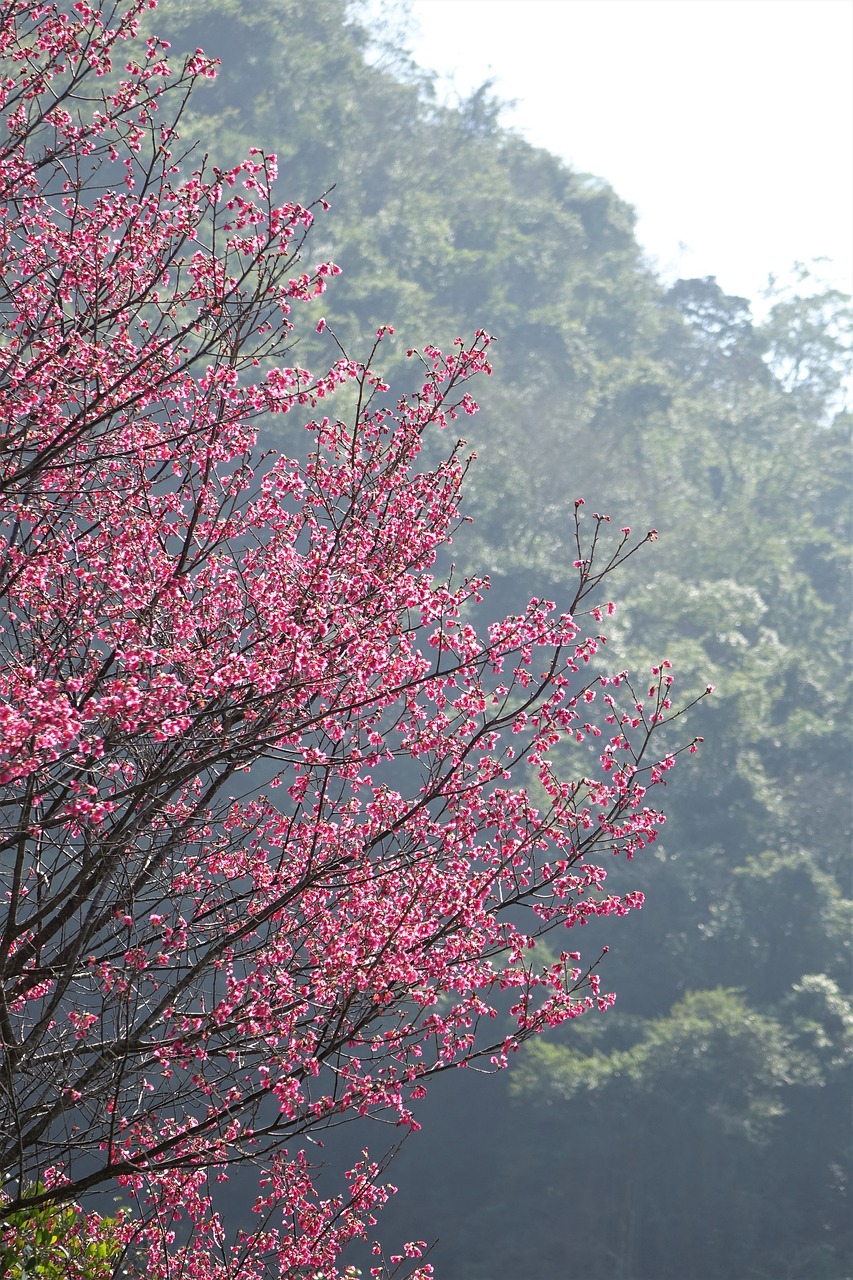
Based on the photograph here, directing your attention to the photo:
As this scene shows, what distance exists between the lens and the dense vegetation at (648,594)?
20.4m

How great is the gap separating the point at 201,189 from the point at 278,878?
2516 millimetres

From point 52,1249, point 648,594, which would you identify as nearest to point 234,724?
point 52,1249

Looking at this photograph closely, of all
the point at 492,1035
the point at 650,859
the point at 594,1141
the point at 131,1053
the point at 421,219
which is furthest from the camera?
the point at 421,219

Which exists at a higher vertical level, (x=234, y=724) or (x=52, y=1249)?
(x=234, y=724)

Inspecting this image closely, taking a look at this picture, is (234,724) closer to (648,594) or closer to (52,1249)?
(52,1249)

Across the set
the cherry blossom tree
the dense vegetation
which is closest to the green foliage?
the cherry blossom tree

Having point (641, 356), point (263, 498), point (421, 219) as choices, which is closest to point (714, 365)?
point (641, 356)

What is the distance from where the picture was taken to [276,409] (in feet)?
14.8

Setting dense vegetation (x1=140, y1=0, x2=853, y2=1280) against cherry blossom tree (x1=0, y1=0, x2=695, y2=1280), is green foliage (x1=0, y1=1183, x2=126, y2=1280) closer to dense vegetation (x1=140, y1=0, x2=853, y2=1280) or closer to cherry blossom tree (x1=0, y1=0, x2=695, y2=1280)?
cherry blossom tree (x1=0, y1=0, x2=695, y2=1280)

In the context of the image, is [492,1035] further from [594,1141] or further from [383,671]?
[383,671]

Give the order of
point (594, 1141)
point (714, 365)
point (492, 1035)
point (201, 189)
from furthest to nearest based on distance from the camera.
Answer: point (714, 365), point (492, 1035), point (594, 1141), point (201, 189)

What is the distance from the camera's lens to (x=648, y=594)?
1228 inches

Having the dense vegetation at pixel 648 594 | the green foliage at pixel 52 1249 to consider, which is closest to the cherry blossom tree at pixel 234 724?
the green foliage at pixel 52 1249

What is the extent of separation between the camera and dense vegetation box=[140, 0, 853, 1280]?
20359mm
